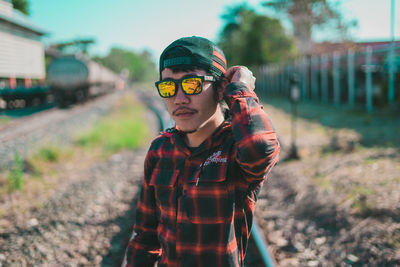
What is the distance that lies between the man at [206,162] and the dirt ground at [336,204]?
5.68ft

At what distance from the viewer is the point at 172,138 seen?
1609 mm

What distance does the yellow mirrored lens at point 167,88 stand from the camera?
58.7 inches

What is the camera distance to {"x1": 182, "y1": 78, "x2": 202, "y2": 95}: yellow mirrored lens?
4.71 feet

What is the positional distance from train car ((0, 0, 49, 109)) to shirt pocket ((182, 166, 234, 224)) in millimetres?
12396

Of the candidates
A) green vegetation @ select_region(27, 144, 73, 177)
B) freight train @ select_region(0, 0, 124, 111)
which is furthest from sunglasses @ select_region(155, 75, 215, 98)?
freight train @ select_region(0, 0, 124, 111)

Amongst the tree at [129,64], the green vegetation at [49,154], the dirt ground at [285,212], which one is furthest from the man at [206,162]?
the tree at [129,64]

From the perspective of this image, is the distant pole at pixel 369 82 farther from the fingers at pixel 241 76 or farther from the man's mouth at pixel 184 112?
the man's mouth at pixel 184 112

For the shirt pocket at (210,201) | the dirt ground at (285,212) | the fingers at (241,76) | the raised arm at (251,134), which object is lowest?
the dirt ground at (285,212)

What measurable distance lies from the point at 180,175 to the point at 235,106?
0.44 meters

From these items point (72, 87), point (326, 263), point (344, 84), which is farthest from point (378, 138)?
point (72, 87)

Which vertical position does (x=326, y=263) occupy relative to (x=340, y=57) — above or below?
below

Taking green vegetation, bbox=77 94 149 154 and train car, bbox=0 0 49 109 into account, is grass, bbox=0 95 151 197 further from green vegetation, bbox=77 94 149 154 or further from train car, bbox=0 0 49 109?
train car, bbox=0 0 49 109

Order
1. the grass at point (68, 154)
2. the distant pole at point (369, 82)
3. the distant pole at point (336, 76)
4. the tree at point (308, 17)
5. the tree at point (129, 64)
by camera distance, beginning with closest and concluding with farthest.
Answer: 1. the grass at point (68, 154)
2. the distant pole at point (369, 82)
3. the distant pole at point (336, 76)
4. the tree at point (308, 17)
5. the tree at point (129, 64)

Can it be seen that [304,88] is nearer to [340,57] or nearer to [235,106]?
[340,57]
